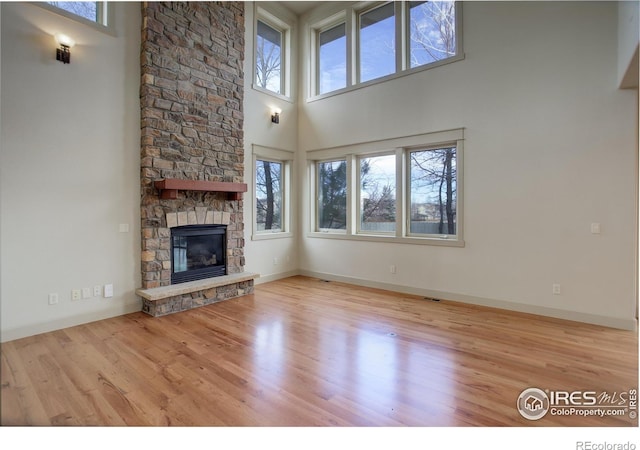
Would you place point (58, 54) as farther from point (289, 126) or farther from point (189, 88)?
point (289, 126)

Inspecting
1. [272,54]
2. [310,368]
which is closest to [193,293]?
[310,368]

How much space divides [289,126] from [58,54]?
345 centimetres

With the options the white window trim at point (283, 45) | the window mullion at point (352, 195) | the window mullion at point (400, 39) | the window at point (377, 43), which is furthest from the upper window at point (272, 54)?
the window mullion at point (400, 39)

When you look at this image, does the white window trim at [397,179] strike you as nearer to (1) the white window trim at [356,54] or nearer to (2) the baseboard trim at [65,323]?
(1) the white window trim at [356,54]

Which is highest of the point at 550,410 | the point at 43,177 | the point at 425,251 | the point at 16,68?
the point at 16,68

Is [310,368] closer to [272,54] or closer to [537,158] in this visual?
[537,158]

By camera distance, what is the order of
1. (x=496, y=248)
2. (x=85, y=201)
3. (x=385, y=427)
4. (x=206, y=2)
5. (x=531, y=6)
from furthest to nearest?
(x=206, y=2), (x=496, y=248), (x=531, y=6), (x=85, y=201), (x=385, y=427)

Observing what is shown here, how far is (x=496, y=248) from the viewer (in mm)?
4199

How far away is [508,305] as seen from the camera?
411 centimetres

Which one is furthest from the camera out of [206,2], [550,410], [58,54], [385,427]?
[206,2]

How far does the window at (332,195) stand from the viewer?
5.88 metres

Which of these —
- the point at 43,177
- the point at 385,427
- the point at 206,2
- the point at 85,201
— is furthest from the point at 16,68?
the point at 385,427

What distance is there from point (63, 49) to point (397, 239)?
469cm

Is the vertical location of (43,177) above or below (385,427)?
above
